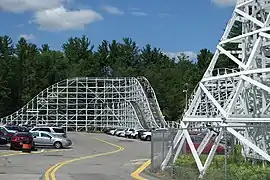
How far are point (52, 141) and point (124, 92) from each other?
55576 mm

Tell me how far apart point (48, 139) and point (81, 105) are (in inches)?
2363

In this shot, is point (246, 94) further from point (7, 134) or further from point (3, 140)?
point (7, 134)

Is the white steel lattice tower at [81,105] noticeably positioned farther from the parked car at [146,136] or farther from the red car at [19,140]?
the red car at [19,140]

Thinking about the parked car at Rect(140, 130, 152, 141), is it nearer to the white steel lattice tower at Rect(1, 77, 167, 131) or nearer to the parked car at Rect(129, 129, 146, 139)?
the parked car at Rect(129, 129, 146, 139)

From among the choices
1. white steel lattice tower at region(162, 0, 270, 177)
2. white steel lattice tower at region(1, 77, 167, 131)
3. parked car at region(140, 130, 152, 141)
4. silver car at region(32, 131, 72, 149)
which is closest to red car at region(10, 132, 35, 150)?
silver car at region(32, 131, 72, 149)

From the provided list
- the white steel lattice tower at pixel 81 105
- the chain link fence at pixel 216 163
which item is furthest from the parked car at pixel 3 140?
the white steel lattice tower at pixel 81 105

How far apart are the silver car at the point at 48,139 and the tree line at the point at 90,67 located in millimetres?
68198

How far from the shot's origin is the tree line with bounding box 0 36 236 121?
123 m

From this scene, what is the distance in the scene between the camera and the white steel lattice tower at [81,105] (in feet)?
331

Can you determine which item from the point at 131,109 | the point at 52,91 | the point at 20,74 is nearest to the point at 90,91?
the point at 52,91

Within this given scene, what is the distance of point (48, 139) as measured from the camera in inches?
1791

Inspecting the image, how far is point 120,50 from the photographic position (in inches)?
6024

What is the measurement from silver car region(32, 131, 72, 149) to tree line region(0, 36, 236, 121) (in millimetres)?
68198

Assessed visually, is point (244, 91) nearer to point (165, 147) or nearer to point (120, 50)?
point (165, 147)
